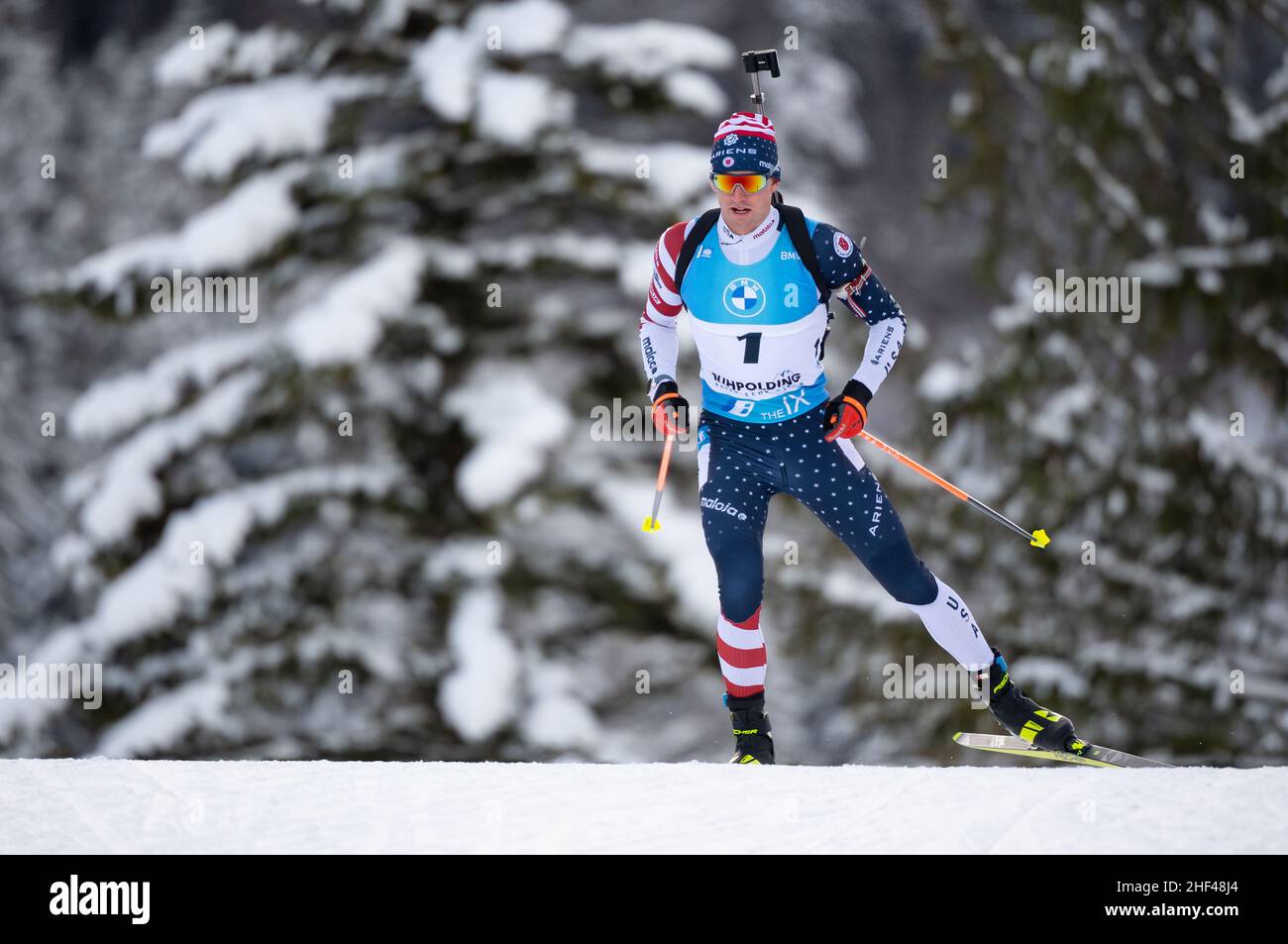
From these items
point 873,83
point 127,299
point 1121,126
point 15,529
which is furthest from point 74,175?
point 1121,126

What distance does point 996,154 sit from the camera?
9.93 meters

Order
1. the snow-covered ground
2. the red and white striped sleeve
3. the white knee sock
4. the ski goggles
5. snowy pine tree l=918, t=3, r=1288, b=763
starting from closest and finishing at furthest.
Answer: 1. the snow-covered ground
2. the ski goggles
3. the white knee sock
4. the red and white striped sleeve
5. snowy pine tree l=918, t=3, r=1288, b=763

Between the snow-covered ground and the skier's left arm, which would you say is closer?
the snow-covered ground

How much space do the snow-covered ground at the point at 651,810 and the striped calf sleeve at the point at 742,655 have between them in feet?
0.94

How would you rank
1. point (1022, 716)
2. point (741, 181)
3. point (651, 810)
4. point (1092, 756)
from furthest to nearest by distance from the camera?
point (1092, 756)
point (1022, 716)
point (741, 181)
point (651, 810)

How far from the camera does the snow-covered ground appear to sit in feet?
10.8

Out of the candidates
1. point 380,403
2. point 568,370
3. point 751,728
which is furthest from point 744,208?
point 380,403

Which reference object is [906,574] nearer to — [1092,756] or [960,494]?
[960,494]

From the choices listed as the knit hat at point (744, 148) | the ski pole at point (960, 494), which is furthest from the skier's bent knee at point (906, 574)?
the knit hat at point (744, 148)

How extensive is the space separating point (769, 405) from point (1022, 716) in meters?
1.39

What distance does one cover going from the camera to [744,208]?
3.81 meters

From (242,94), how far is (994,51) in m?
6.13

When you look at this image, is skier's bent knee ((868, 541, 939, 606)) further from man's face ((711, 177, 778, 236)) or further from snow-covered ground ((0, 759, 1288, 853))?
man's face ((711, 177, 778, 236))

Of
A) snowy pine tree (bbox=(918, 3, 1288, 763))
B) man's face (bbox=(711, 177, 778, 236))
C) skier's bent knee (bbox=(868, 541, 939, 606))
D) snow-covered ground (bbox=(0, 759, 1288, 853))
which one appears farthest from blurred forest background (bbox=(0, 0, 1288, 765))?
man's face (bbox=(711, 177, 778, 236))
